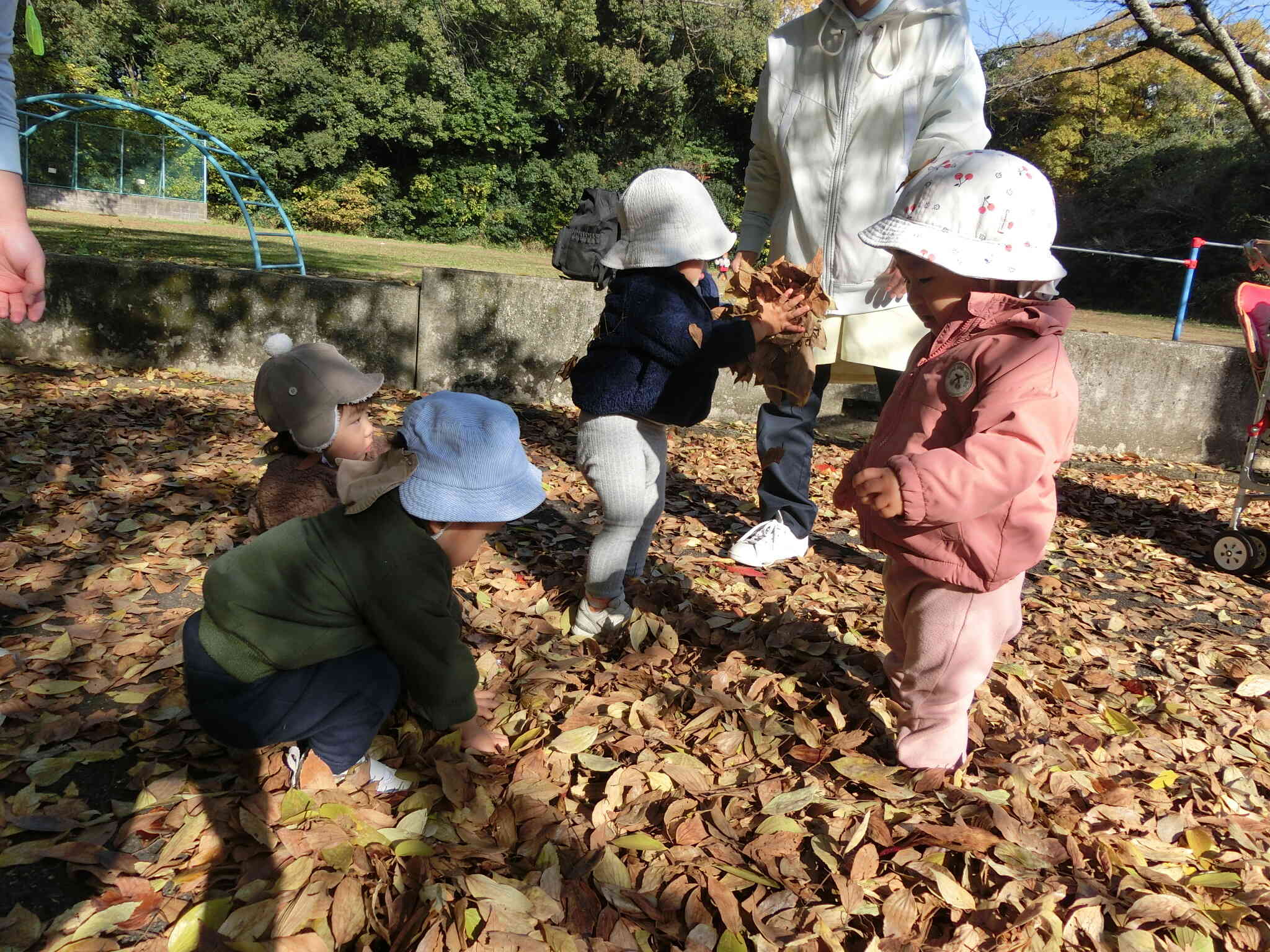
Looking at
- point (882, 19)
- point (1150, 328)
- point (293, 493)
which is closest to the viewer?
point (293, 493)

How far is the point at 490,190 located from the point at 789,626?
29.5 m

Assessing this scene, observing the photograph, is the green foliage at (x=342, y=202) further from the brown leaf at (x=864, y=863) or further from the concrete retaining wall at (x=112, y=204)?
the brown leaf at (x=864, y=863)

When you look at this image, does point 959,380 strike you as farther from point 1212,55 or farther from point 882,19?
point 1212,55

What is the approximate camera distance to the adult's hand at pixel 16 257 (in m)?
1.88

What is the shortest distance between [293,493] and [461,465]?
1148 mm

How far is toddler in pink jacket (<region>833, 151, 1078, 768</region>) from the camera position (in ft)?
6.29

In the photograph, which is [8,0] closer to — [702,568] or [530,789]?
[530,789]

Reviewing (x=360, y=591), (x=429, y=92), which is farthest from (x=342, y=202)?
(x=360, y=591)

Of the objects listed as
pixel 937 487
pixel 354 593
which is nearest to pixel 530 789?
pixel 354 593

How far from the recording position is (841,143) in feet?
11.3

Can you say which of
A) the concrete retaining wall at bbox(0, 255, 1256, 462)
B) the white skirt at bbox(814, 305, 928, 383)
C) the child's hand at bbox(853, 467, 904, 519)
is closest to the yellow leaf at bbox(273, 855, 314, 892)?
the child's hand at bbox(853, 467, 904, 519)

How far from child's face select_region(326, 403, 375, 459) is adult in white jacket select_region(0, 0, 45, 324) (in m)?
1.14

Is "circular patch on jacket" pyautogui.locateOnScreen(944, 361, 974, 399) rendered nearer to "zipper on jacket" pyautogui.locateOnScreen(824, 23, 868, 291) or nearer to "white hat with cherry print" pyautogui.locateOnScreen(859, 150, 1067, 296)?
"white hat with cherry print" pyautogui.locateOnScreen(859, 150, 1067, 296)

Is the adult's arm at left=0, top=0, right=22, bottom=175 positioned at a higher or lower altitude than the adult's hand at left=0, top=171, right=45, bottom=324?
higher
